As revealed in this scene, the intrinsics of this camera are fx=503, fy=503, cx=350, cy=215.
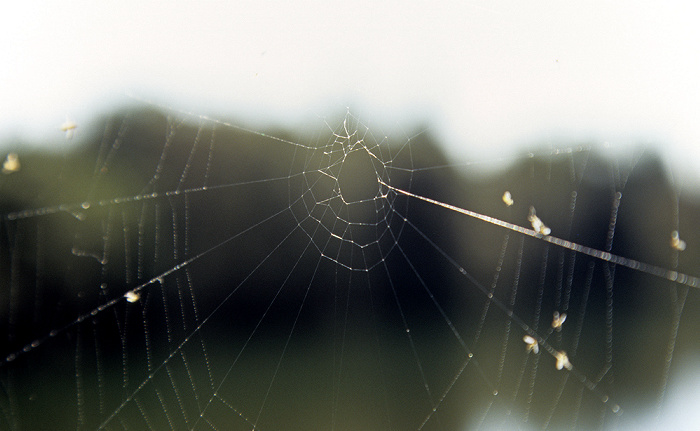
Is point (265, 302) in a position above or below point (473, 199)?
below

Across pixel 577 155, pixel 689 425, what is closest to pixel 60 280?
pixel 577 155

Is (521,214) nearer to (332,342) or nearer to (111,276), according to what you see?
(332,342)

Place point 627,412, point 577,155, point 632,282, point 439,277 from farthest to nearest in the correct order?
point 439,277
point 632,282
point 627,412
point 577,155

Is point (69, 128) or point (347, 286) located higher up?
point (69, 128)

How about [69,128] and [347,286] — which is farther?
[347,286]

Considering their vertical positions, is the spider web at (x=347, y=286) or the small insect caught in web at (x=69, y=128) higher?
the small insect caught in web at (x=69, y=128)

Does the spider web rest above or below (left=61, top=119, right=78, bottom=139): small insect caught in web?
below

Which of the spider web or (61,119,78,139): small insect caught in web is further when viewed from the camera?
the spider web

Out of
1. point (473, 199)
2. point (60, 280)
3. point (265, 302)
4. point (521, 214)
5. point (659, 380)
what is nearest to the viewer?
point (60, 280)
